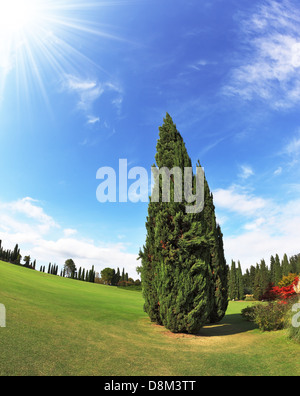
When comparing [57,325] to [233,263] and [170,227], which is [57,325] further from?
[233,263]

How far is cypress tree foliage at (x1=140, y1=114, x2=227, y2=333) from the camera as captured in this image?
13.2 m

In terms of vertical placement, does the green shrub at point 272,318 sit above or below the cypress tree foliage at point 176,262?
below

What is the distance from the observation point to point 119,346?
30.9ft

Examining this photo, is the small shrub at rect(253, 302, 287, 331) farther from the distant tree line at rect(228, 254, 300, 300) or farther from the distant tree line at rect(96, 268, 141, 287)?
the distant tree line at rect(96, 268, 141, 287)

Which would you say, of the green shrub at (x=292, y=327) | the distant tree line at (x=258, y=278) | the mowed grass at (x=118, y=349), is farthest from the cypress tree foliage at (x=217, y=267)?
the distant tree line at (x=258, y=278)

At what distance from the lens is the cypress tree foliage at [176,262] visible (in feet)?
43.3

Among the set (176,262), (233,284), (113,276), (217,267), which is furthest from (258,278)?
(176,262)

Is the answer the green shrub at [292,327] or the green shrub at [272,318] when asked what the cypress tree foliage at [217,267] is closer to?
the green shrub at [272,318]

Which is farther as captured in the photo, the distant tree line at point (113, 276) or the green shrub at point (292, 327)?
the distant tree line at point (113, 276)

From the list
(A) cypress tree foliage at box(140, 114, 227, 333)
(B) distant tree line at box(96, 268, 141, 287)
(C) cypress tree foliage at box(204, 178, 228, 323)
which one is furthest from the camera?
(B) distant tree line at box(96, 268, 141, 287)

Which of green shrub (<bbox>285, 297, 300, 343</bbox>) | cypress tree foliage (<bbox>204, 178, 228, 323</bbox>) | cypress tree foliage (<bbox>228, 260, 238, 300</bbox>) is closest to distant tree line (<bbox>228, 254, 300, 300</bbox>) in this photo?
cypress tree foliage (<bbox>228, 260, 238, 300</bbox>)
